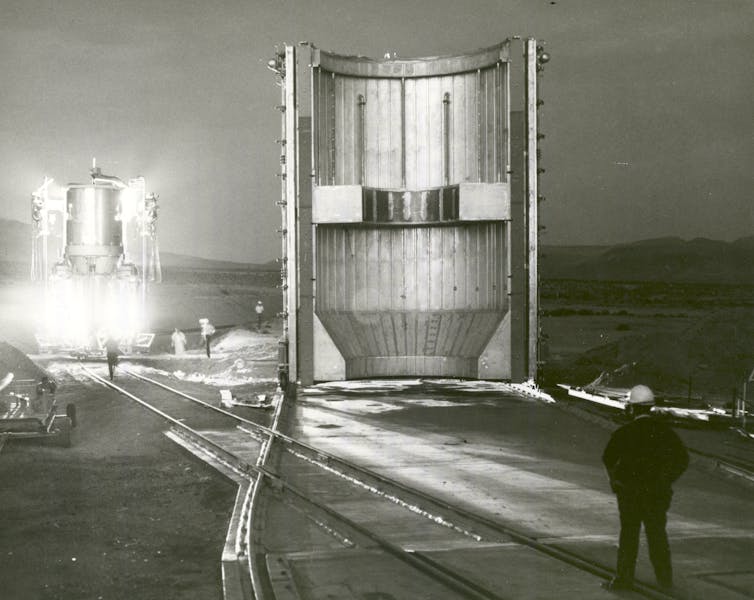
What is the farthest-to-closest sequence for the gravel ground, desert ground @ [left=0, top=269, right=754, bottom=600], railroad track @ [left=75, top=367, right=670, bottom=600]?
1. desert ground @ [left=0, top=269, right=754, bottom=600]
2. the gravel ground
3. railroad track @ [left=75, top=367, right=670, bottom=600]

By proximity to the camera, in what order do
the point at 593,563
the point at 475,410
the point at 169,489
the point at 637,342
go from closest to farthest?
the point at 593,563
the point at 169,489
the point at 475,410
the point at 637,342

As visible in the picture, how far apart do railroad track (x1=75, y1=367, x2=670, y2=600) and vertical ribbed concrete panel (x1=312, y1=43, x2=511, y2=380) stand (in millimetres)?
5534

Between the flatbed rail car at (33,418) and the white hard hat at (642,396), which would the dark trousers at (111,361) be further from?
the white hard hat at (642,396)

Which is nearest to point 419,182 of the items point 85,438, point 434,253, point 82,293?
point 434,253

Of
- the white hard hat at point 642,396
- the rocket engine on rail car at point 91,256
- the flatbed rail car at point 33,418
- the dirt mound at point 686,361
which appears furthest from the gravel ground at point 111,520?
the rocket engine on rail car at point 91,256

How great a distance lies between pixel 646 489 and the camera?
7.00 meters

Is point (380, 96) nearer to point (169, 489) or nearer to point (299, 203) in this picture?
point (299, 203)

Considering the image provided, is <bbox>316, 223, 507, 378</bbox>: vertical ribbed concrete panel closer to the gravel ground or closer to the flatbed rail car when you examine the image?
the gravel ground

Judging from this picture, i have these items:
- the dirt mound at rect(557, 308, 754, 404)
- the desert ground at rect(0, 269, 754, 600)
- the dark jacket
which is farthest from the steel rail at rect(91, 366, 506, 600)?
the dirt mound at rect(557, 308, 754, 404)

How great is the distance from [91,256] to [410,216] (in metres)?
16.4

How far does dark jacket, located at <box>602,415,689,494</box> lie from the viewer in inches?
275

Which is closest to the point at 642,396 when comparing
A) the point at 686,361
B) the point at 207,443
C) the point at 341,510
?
the point at 341,510

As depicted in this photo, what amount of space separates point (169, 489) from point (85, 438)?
6.17 meters

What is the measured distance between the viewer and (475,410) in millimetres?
17344
